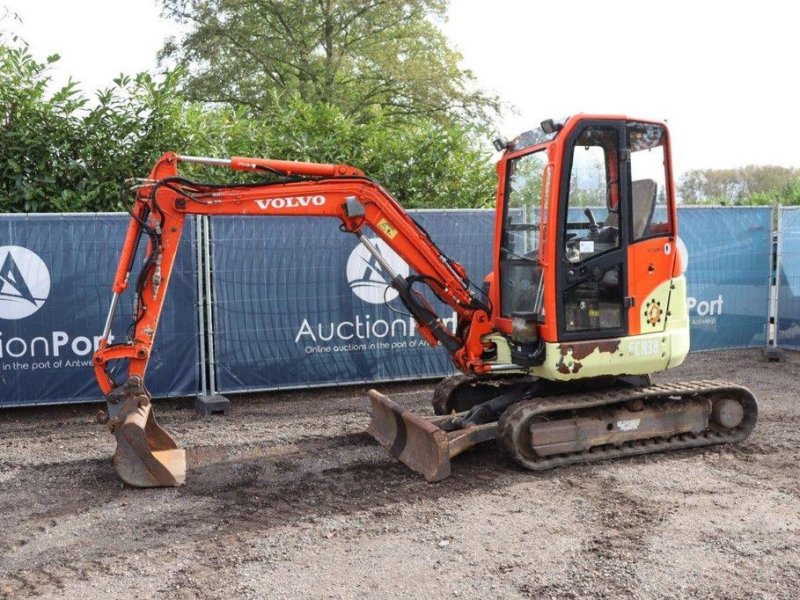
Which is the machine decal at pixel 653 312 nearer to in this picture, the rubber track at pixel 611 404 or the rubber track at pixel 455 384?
the rubber track at pixel 611 404

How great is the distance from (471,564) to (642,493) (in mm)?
1788

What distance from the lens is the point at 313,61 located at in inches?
896

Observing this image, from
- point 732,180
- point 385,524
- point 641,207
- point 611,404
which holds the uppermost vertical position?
point 732,180

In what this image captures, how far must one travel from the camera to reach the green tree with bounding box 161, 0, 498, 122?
22547 millimetres

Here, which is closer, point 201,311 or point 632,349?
point 632,349

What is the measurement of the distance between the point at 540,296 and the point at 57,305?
5246 millimetres

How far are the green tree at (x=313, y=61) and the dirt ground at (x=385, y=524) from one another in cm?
1674

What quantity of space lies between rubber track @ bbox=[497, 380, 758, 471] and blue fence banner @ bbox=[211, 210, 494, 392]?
340cm

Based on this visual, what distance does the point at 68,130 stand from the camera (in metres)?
10.3

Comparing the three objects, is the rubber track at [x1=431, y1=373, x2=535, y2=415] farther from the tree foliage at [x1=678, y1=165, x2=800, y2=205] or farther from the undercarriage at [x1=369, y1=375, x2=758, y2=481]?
the tree foliage at [x1=678, y1=165, x2=800, y2=205]

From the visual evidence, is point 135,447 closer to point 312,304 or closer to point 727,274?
point 312,304

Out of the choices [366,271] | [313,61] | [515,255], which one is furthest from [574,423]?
[313,61]

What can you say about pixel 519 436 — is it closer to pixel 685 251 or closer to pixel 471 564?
pixel 471 564

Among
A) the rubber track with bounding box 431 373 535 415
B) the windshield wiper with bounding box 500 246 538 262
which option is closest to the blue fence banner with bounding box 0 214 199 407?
the rubber track with bounding box 431 373 535 415
